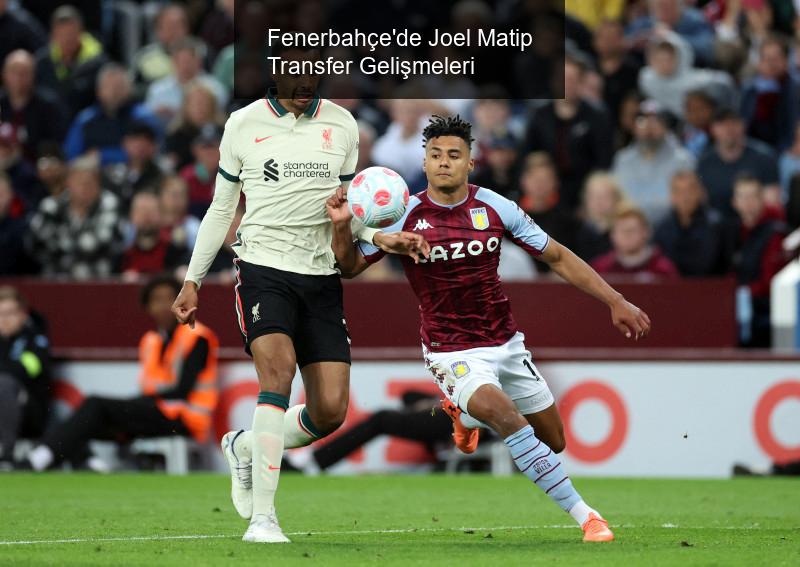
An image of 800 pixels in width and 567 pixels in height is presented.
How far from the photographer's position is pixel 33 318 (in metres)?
14.7

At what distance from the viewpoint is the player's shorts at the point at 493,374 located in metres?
8.41

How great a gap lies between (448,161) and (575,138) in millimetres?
7998

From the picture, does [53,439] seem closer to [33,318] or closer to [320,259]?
[33,318]

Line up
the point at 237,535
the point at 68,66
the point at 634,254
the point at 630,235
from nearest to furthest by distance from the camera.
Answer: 1. the point at 237,535
2. the point at 630,235
3. the point at 634,254
4. the point at 68,66

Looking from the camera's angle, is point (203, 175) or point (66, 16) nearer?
point (203, 175)

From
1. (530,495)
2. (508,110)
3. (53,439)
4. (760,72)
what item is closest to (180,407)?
(53,439)

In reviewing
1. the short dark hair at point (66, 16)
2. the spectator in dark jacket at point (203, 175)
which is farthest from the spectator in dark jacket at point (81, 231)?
the short dark hair at point (66, 16)

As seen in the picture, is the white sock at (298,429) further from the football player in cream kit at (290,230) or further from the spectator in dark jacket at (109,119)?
the spectator in dark jacket at (109,119)

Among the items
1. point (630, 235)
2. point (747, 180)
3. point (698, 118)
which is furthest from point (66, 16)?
point (747, 180)

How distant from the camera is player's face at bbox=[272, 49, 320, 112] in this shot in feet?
28.2

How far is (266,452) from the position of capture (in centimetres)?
817

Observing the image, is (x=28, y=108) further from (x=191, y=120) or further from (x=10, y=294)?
(x=10, y=294)

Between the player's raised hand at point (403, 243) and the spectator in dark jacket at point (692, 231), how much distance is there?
23.1 ft

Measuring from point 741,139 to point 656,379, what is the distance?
3132mm
